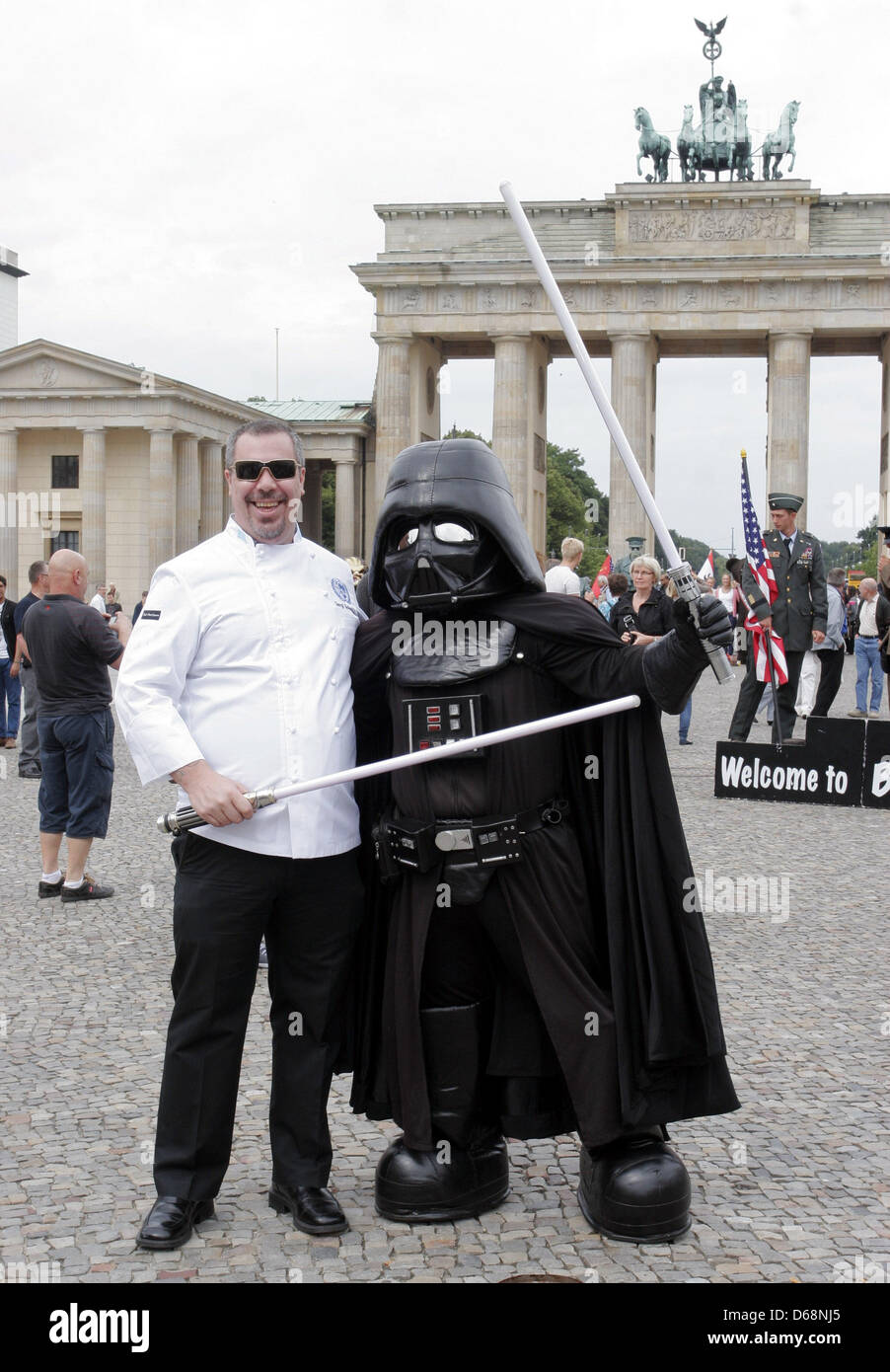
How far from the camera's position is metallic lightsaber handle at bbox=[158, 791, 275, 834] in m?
3.59

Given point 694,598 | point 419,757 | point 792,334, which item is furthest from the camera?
point 792,334

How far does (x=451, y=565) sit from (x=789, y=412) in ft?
171

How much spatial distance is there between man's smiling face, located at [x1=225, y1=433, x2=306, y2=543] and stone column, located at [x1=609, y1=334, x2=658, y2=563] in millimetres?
48106

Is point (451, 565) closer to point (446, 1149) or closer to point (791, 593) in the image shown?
point (446, 1149)

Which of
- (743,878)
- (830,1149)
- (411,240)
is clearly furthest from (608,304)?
(830,1149)

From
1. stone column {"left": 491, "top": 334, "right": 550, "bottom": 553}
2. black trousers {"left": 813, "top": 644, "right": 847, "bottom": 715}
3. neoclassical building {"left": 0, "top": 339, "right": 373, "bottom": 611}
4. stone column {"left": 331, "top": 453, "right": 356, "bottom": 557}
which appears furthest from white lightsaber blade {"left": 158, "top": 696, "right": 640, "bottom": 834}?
stone column {"left": 331, "top": 453, "right": 356, "bottom": 557}

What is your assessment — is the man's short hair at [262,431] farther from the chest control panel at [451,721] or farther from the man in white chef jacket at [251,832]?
the chest control panel at [451,721]

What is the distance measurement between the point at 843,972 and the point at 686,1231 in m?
2.95

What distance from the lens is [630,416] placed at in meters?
53.4

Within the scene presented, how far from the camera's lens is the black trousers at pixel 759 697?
13141 millimetres

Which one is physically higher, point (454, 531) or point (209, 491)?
point (209, 491)

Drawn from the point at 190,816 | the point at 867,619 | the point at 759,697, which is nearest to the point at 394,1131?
the point at 190,816

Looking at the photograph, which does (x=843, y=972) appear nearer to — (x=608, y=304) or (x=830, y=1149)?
(x=830, y=1149)

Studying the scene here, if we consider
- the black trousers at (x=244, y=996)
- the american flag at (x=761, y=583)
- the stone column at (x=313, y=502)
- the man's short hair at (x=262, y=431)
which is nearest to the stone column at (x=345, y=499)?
the stone column at (x=313, y=502)
